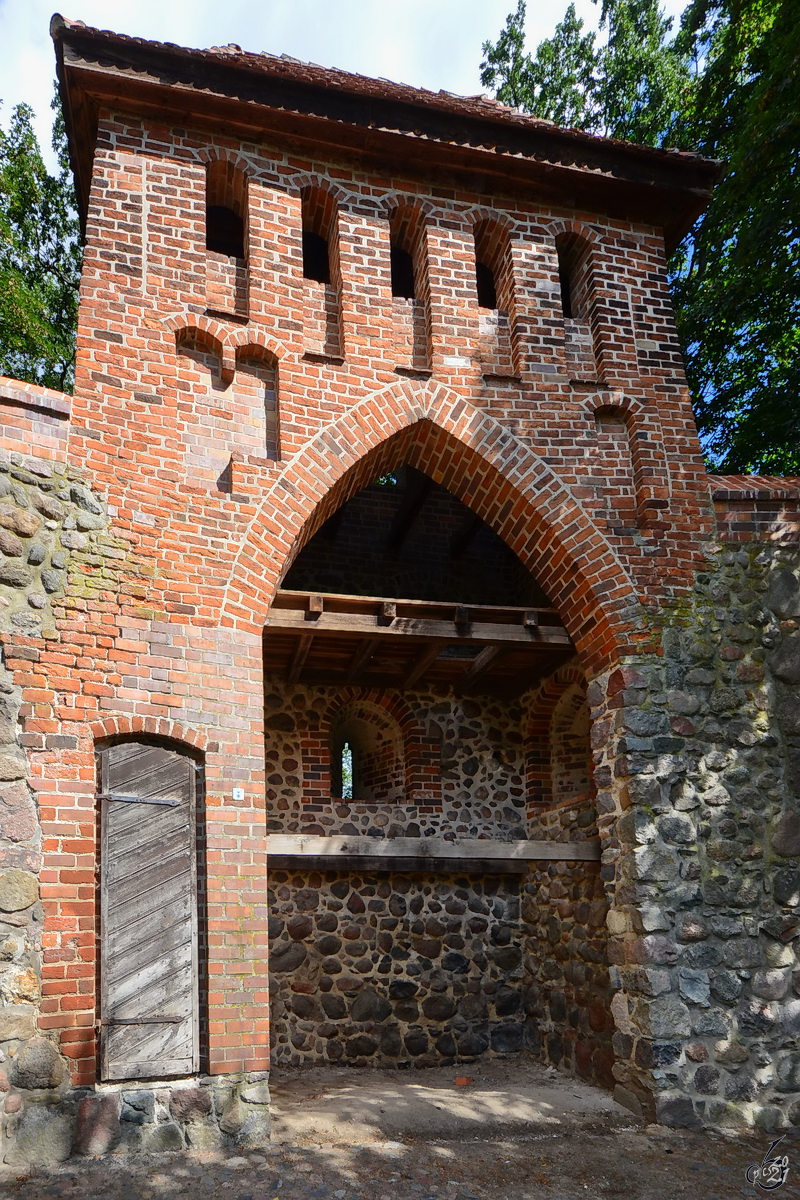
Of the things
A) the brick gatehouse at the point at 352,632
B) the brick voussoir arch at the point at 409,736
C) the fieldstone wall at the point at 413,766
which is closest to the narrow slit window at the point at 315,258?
the brick gatehouse at the point at 352,632

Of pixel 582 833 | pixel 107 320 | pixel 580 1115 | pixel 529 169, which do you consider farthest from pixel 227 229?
pixel 580 1115

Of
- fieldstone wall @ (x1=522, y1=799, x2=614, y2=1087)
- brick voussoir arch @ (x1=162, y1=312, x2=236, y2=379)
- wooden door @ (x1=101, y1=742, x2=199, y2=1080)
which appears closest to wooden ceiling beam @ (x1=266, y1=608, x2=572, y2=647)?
fieldstone wall @ (x1=522, y1=799, x2=614, y2=1087)

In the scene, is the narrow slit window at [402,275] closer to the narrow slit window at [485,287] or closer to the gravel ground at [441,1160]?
the narrow slit window at [485,287]

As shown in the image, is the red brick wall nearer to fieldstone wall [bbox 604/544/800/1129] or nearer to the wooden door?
the wooden door

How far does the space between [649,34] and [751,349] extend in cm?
657

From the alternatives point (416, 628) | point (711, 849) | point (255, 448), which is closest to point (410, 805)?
point (416, 628)

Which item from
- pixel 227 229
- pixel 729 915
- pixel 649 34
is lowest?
pixel 729 915

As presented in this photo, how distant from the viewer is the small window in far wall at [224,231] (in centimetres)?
868

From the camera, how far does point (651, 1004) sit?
6.95m

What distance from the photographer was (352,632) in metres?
8.39

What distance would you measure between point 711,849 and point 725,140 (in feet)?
30.5

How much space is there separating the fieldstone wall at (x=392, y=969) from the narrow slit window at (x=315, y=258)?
597cm

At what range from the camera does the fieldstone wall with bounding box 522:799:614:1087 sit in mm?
8242

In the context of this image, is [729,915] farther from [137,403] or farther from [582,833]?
[137,403]
